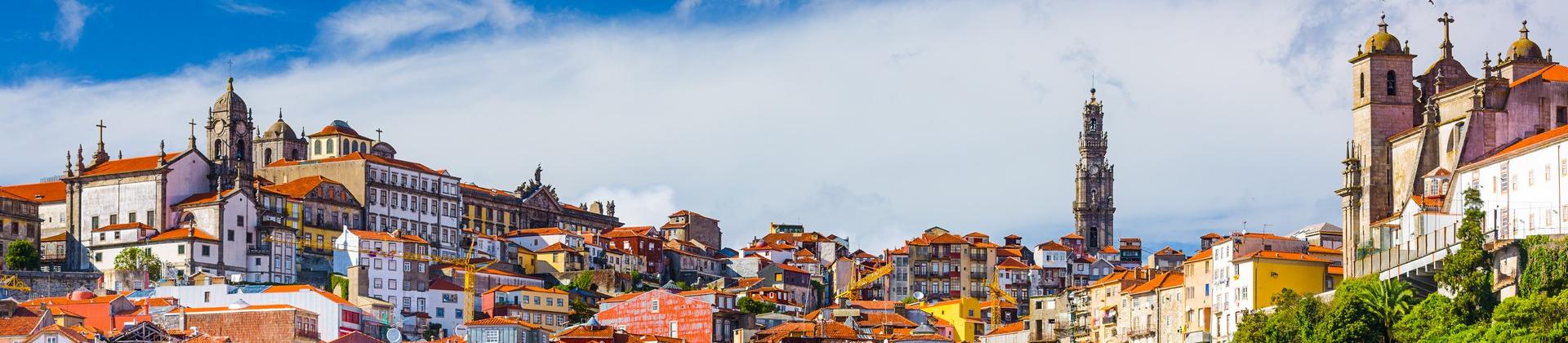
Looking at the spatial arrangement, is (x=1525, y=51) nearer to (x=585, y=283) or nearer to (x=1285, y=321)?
(x=1285, y=321)

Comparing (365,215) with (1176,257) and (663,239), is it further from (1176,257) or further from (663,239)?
(1176,257)

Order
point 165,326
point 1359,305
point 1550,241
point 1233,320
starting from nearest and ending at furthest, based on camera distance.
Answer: point 1550,241
point 1359,305
point 1233,320
point 165,326

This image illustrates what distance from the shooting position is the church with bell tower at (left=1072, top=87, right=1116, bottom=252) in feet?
554

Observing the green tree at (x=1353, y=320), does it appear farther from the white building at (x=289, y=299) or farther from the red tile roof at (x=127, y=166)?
the red tile roof at (x=127, y=166)

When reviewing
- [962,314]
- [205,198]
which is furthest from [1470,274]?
[205,198]

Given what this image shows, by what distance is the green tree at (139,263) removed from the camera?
116438mm

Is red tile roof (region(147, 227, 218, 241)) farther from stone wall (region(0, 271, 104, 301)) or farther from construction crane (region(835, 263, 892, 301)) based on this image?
construction crane (region(835, 263, 892, 301))

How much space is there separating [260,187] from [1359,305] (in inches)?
2447

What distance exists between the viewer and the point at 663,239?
15025cm

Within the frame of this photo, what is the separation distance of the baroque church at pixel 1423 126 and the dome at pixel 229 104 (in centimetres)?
6621

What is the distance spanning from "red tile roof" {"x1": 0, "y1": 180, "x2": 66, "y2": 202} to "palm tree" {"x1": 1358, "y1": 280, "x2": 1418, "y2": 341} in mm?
70245

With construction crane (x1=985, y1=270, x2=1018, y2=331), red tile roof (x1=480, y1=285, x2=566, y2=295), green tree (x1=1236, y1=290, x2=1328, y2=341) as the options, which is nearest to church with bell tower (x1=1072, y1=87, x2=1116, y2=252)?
construction crane (x1=985, y1=270, x2=1018, y2=331)

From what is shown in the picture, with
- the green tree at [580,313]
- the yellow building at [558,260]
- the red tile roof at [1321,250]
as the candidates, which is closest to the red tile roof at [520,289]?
the green tree at [580,313]

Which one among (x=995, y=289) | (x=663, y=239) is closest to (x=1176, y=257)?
(x=995, y=289)
